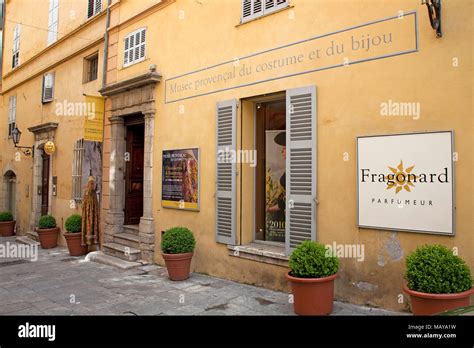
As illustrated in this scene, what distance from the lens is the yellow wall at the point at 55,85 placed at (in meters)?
11.0

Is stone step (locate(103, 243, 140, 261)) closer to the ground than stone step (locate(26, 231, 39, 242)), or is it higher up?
higher up

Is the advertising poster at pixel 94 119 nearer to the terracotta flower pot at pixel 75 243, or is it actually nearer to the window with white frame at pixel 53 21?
the terracotta flower pot at pixel 75 243

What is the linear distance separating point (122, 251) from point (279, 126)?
4.66 meters

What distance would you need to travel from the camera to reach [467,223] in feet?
14.1

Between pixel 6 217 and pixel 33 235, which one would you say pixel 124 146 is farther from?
pixel 6 217

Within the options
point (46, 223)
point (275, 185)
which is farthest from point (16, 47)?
point (275, 185)

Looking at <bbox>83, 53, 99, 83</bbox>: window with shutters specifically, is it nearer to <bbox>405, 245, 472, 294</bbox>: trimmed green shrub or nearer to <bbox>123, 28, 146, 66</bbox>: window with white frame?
<bbox>123, 28, 146, 66</bbox>: window with white frame

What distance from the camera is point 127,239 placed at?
8.94 metres

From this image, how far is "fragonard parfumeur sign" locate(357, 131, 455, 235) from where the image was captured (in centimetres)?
444

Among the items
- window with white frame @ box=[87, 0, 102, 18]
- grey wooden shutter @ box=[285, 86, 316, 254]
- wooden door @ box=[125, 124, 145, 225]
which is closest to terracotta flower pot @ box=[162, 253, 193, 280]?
grey wooden shutter @ box=[285, 86, 316, 254]

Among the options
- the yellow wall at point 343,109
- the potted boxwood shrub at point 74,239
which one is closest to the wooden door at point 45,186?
the potted boxwood shrub at point 74,239

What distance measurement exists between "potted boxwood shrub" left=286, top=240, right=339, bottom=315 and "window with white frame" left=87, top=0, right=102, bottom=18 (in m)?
9.25

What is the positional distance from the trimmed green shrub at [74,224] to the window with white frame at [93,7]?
225 inches

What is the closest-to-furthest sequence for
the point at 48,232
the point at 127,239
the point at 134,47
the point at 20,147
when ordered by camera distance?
the point at 127,239, the point at 134,47, the point at 48,232, the point at 20,147
